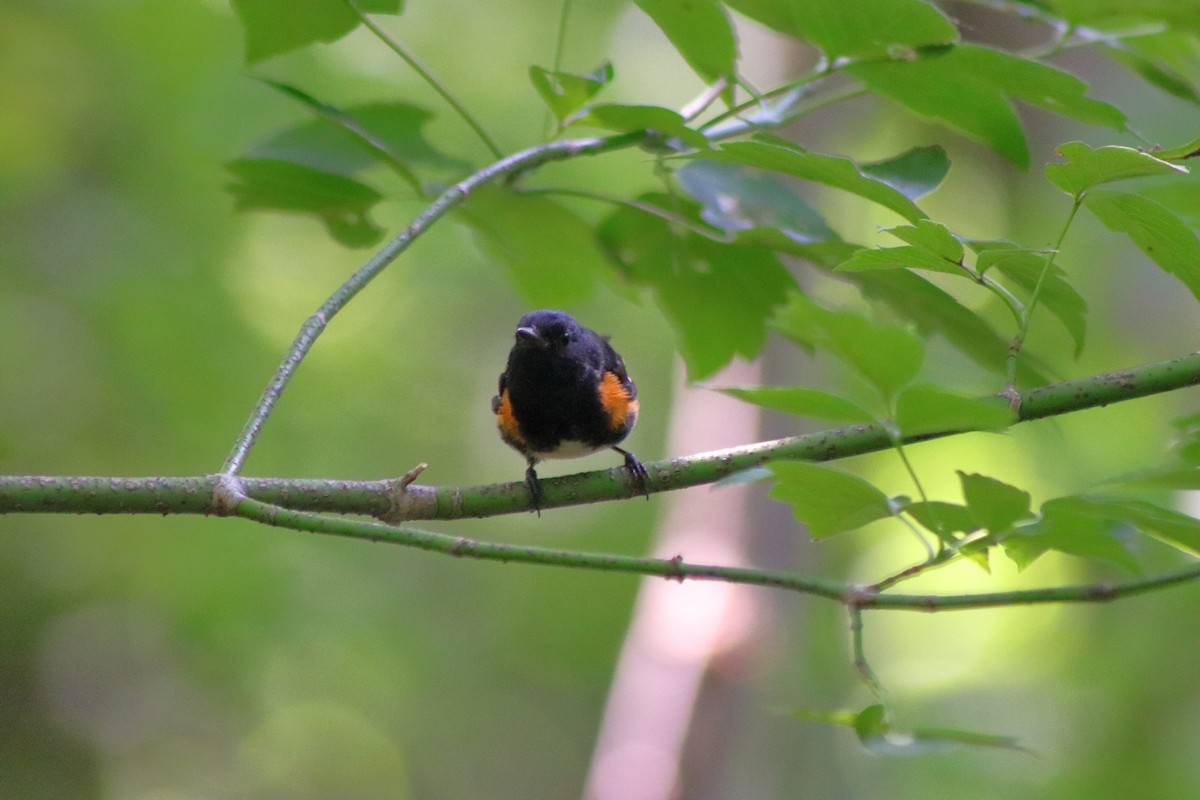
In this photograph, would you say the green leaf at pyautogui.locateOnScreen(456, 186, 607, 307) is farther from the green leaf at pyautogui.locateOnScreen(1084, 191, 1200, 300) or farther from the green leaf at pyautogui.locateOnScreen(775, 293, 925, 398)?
the green leaf at pyautogui.locateOnScreen(1084, 191, 1200, 300)

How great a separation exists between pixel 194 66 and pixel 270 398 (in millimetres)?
4400

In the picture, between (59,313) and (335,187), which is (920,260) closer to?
(335,187)

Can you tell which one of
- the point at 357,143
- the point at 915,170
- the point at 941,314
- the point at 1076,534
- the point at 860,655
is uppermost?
the point at 357,143

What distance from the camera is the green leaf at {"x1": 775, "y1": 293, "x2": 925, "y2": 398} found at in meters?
Answer: 1.39

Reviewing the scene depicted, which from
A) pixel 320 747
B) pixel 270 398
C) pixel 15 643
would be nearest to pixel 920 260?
pixel 270 398

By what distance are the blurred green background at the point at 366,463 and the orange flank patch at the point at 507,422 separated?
215cm

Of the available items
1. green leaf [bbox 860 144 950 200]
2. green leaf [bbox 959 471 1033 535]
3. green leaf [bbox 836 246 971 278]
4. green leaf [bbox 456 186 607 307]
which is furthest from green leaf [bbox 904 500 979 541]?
green leaf [bbox 456 186 607 307]

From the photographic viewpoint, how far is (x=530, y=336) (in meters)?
2.99

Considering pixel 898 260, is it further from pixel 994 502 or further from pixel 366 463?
pixel 366 463

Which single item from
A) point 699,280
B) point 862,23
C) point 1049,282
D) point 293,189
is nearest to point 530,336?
point 699,280

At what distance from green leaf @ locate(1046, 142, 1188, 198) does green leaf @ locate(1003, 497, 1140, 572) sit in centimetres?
43

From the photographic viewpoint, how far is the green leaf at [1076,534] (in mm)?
1418

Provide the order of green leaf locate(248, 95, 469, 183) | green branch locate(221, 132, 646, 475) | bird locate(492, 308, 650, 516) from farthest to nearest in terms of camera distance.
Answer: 1. bird locate(492, 308, 650, 516)
2. green leaf locate(248, 95, 469, 183)
3. green branch locate(221, 132, 646, 475)

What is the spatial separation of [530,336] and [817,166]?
1511 millimetres
